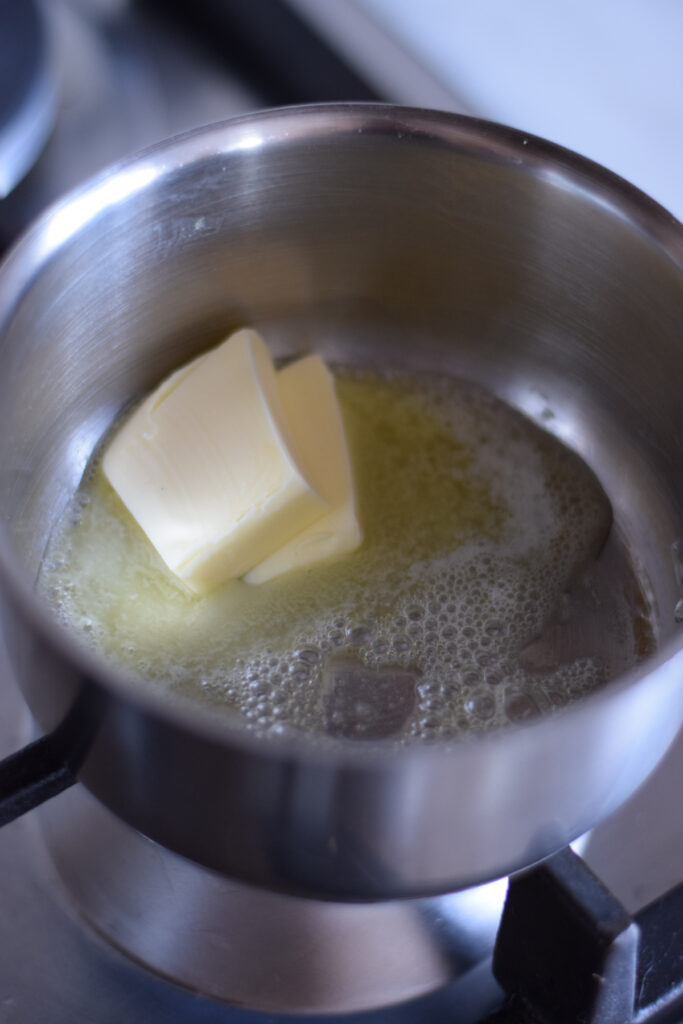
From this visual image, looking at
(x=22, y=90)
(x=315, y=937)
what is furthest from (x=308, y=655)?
(x=22, y=90)

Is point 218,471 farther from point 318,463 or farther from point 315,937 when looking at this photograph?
point 315,937

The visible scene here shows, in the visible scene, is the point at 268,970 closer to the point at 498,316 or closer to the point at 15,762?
the point at 15,762

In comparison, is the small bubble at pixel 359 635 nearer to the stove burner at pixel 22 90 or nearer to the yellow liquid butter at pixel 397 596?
the yellow liquid butter at pixel 397 596

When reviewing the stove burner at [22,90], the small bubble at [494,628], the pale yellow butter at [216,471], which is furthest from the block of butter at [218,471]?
the stove burner at [22,90]

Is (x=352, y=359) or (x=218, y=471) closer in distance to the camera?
(x=218, y=471)

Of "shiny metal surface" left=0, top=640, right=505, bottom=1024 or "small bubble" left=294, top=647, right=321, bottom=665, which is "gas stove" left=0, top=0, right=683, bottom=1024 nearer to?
"shiny metal surface" left=0, top=640, right=505, bottom=1024

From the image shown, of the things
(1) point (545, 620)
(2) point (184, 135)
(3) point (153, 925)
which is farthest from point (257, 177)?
(3) point (153, 925)

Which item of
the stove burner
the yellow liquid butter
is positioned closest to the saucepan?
the yellow liquid butter

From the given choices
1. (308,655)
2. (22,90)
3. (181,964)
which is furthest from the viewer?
(22,90)
